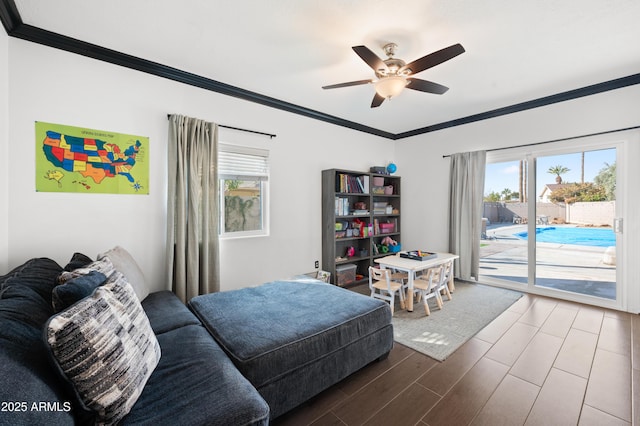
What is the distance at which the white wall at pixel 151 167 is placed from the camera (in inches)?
83.2

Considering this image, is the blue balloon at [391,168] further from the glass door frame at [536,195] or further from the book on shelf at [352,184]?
the glass door frame at [536,195]

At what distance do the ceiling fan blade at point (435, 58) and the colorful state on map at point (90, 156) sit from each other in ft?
8.42

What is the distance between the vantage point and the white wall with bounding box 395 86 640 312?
3051mm

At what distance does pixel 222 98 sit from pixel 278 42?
3.58 feet

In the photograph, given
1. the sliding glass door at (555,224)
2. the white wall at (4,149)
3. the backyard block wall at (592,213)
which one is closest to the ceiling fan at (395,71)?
the sliding glass door at (555,224)

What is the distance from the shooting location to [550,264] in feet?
12.2

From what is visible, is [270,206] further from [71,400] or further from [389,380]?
[71,400]

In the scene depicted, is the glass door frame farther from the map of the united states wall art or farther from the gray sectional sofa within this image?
the map of the united states wall art

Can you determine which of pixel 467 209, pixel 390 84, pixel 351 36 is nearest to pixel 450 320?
pixel 467 209

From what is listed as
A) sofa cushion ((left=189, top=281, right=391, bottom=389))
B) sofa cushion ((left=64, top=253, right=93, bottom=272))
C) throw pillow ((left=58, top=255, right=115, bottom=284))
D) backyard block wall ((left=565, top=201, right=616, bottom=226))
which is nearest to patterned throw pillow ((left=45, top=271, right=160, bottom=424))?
throw pillow ((left=58, top=255, right=115, bottom=284))

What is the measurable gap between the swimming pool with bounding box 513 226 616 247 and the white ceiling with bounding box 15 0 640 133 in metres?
1.78

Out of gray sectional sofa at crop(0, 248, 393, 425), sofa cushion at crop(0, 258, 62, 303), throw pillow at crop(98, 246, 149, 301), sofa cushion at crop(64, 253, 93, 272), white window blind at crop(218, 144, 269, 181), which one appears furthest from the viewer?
white window blind at crop(218, 144, 269, 181)

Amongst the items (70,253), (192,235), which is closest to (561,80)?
(192,235)

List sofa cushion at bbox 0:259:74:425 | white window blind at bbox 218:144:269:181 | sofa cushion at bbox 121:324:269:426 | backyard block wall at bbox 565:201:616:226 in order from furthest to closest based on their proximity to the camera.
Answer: backyard block wall at bbox 565:201:616:226, white window blind at bbox 218:144:269:181, sofa cushion at bbox 121:324:269:426, sofa cushion at bbox 0:259:74:425
